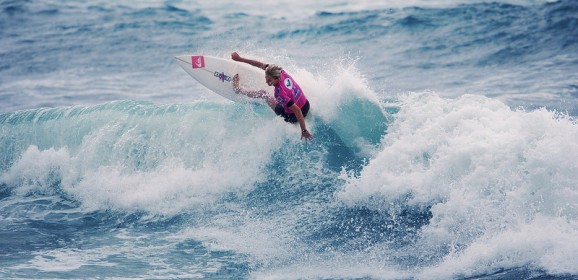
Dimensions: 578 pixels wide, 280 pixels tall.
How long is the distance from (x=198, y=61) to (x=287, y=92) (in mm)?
2096

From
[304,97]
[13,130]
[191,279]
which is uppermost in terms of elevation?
[304,97]

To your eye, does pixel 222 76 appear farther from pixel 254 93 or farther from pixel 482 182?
pixel 482 182

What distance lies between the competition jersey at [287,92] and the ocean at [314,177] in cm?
63

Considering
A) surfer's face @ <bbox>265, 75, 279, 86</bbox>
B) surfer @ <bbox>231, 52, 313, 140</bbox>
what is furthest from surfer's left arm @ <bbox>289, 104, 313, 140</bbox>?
surfer's face @ <bbox>265, 75, 279, 86</bbox>

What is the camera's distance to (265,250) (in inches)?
294

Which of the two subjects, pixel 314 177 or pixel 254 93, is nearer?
pixel 314 177

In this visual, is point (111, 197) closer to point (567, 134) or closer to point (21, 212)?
point (21, 212)

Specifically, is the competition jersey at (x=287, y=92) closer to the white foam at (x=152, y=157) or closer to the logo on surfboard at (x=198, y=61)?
the white foam at (x=152, y=157)

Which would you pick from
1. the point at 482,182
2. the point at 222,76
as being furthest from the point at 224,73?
the point at 482,182

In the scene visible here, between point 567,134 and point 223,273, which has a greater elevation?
point 567,134

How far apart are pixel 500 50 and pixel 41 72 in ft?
37.0

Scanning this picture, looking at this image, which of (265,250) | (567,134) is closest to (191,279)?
(265,250)

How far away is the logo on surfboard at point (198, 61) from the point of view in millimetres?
9992

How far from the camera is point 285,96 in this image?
28.2 ft
